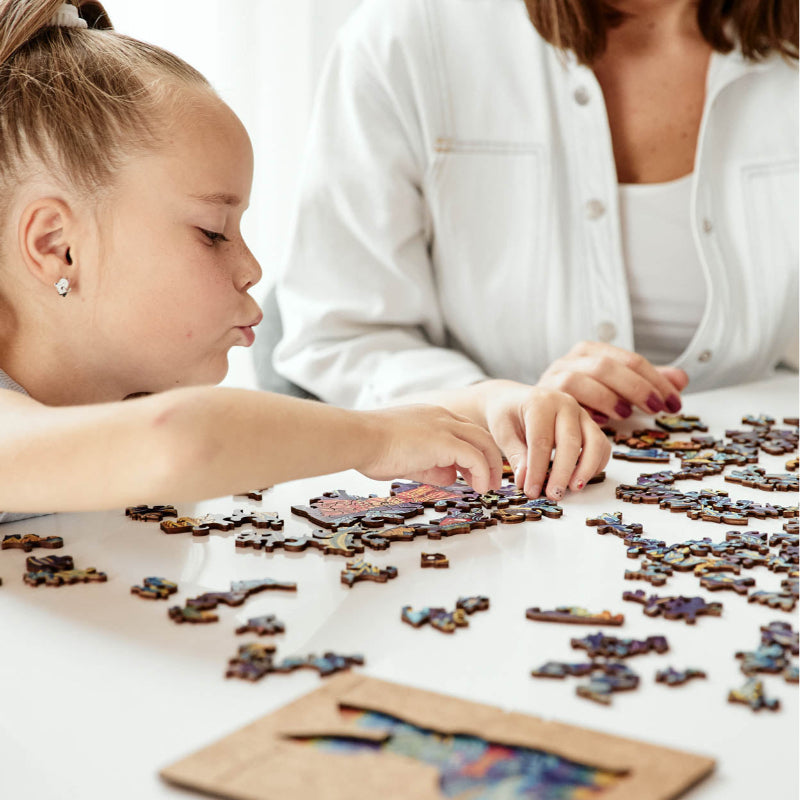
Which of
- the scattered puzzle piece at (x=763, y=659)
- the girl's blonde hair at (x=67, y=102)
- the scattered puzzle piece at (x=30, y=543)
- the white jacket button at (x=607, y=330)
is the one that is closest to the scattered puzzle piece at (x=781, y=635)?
the scattered puzzle piece at (x=763, y=659)

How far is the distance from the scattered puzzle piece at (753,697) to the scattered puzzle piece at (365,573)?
36cm

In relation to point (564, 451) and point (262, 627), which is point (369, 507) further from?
point (262, 627)

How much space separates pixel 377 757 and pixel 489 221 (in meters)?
1.64

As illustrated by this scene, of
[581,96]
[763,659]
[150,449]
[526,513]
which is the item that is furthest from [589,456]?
[581,96]

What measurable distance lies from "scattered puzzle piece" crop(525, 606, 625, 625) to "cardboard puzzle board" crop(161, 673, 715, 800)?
184mm

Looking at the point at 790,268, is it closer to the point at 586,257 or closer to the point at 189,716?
the point at 586,257

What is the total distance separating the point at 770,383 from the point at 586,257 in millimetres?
460

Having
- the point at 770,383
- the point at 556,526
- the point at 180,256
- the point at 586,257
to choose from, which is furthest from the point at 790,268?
the point at 180,256

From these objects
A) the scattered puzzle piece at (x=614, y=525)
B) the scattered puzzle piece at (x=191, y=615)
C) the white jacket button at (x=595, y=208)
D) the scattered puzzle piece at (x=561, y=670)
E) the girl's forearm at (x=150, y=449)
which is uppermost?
the white jacket button at (x=595, y=208)

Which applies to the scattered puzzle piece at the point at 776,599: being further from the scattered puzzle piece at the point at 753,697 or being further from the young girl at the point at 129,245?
the young girl at the point at 129,245

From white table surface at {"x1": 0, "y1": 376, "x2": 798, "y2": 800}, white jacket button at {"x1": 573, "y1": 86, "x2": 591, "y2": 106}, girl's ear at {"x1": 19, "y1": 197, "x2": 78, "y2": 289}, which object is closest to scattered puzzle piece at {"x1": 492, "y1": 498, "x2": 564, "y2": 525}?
white table surface at {"x1": 0, "y1": 376, "x2": 798, "y2": 800}

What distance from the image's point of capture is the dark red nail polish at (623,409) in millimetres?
1657

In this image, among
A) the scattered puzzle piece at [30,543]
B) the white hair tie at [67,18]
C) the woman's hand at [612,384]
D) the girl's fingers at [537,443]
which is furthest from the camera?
the woman's hand at [612,384]

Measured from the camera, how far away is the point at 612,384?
1.66 metres
